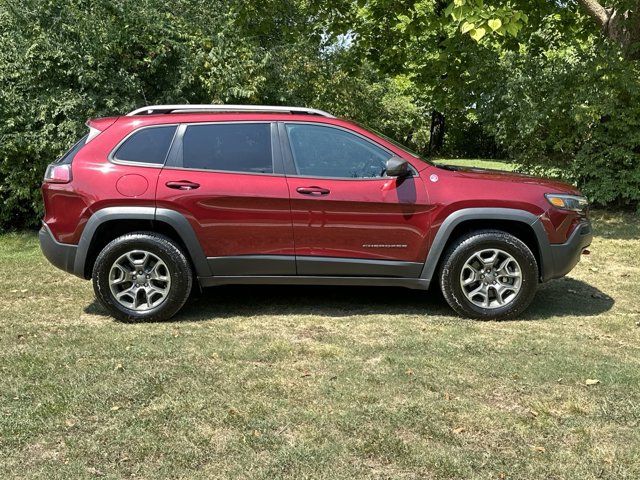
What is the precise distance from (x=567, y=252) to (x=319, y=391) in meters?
2.63

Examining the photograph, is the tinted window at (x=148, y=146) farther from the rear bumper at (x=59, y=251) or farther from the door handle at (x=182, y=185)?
the rear bumper at (x=59, y=251)

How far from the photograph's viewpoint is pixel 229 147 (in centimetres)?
517

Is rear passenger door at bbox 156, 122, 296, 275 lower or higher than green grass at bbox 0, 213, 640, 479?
higher

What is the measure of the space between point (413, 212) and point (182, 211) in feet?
6.09

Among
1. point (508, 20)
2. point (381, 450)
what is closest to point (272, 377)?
point (381, 450)

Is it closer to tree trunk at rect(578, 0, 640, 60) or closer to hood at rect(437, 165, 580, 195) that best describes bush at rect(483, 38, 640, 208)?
tree trunk at rect(578, 0, 640, 60)

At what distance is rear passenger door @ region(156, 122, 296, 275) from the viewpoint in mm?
5031

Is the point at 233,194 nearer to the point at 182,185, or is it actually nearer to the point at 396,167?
the point at 182,185

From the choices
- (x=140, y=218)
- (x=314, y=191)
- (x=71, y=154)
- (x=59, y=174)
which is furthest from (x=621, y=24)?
(x=59, y=174)

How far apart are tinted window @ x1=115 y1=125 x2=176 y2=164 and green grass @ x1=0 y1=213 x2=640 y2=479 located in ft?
4.44

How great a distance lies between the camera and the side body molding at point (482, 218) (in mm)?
5066

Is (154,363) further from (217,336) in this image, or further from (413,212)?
(413,212)

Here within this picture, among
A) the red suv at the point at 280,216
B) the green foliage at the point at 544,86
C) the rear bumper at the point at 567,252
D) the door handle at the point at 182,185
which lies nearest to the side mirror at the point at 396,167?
the red suv at the point at 280,216

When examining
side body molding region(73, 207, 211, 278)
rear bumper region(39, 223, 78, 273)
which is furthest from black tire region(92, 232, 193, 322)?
rear bumper region(39, 223, 78, 273)
